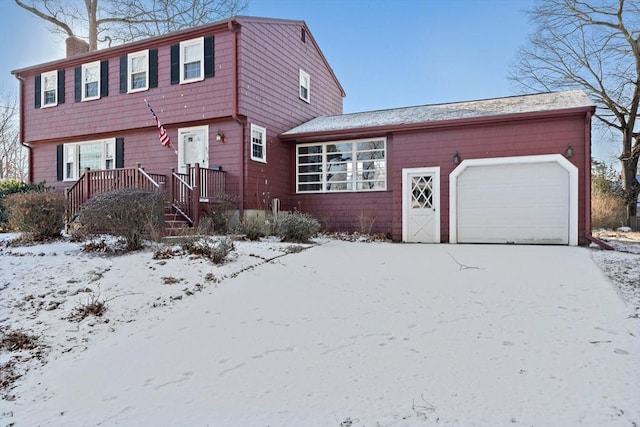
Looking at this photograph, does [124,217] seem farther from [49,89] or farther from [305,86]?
[49,89]

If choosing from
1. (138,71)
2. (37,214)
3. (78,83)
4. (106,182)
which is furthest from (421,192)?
(78,83)

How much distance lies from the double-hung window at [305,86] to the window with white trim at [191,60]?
12.6ft

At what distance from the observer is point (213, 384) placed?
9.52ft

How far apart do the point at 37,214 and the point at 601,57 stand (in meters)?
21.2

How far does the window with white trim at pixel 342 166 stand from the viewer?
473 inches

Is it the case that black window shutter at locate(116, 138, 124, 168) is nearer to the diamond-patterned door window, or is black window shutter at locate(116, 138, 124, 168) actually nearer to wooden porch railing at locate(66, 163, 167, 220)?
wooden porch railing at locate(66, 163, 167, 220)

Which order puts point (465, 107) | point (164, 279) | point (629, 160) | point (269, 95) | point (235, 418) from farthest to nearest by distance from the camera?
point (629, 160) < point (269, 95) < point (465, 107) < point (164, 279) < point (235, 418)

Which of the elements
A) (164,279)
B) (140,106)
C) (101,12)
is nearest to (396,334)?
(164,279)

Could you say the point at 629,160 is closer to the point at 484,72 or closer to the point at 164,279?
the point at 484,72

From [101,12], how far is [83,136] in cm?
967

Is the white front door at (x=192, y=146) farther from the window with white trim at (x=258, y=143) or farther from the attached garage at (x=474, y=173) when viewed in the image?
the attached garage at (x=474, y=173)

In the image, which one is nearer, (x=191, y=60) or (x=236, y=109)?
(x=236, y=109)

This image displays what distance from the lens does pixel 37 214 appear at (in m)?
7.71

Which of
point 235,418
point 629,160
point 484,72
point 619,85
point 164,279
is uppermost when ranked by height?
point 484,72
